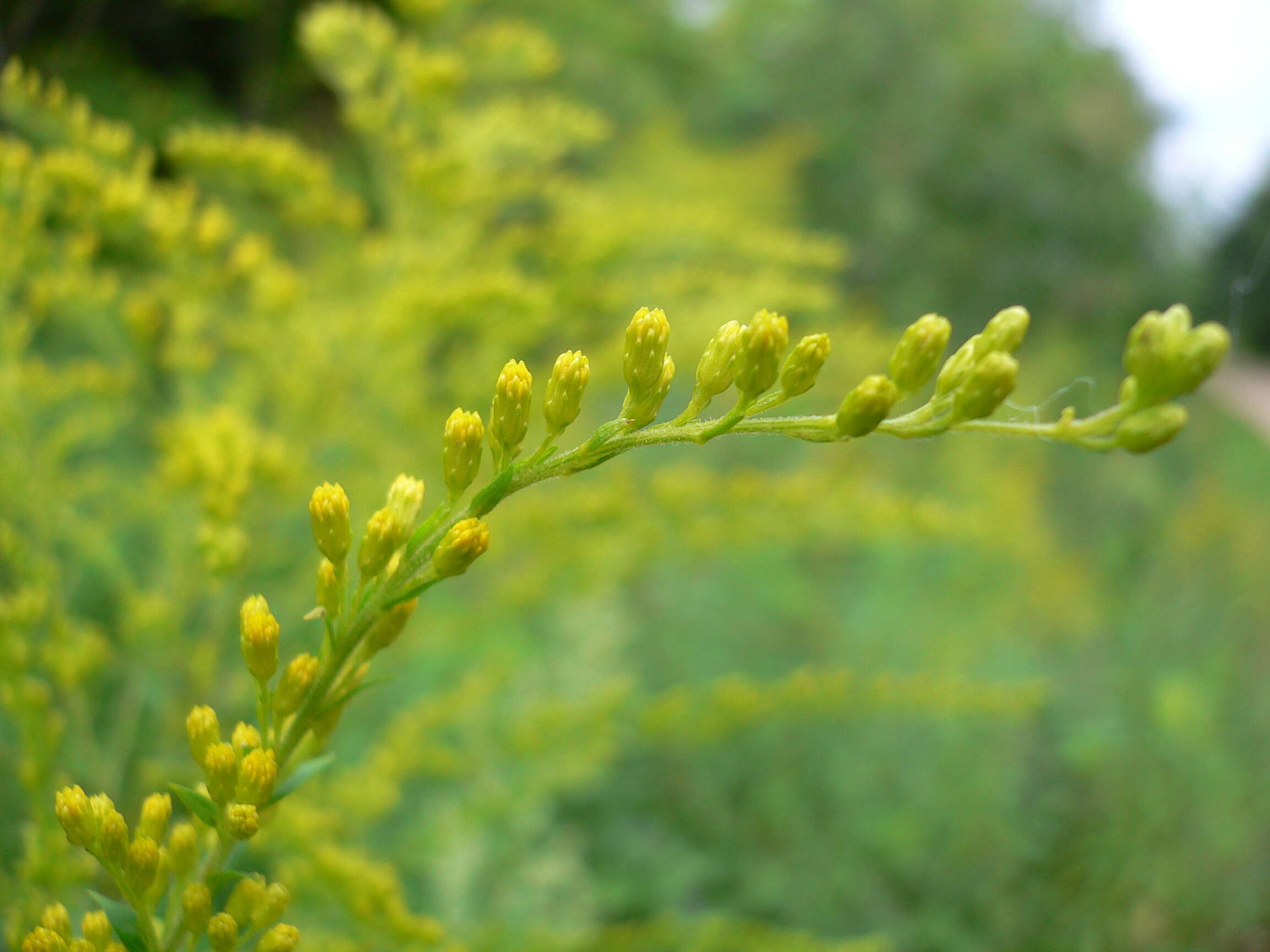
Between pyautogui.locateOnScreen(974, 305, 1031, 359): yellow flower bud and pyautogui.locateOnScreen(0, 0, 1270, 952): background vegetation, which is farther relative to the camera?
pyautogui.locateOnScreen(0, 0, 1270, 952): background vegetation

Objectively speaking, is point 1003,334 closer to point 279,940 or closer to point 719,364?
point 719,364

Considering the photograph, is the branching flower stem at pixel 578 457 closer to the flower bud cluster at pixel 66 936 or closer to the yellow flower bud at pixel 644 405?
the yellow flower bud at pixel 644 405

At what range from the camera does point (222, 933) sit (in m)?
0.39

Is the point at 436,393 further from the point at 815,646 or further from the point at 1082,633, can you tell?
the point at 1082,633

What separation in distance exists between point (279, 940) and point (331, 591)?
0.16 m

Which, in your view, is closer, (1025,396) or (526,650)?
(526,650)

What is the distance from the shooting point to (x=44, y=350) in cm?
269

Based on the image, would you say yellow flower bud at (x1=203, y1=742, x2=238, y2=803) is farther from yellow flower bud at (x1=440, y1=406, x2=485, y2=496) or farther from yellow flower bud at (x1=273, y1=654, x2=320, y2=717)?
yellow flower bud at (x1=440, y1=406, x2=485, y2=496)

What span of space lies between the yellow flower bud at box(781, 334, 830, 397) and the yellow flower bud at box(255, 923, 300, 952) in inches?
12.9

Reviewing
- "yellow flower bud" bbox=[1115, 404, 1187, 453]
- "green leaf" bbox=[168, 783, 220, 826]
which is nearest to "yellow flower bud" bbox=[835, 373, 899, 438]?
"yellow flower bud" bbox=[1115, 404, 1187, 453]

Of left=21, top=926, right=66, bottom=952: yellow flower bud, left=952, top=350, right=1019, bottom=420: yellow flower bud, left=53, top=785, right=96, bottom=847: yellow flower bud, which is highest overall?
left=952, top=350, right=1019, bottom=420: yellow flower bud

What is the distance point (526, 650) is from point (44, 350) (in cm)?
180

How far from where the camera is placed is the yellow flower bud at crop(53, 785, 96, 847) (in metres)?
0.40

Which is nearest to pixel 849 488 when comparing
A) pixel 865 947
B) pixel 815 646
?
pixel 865 947
